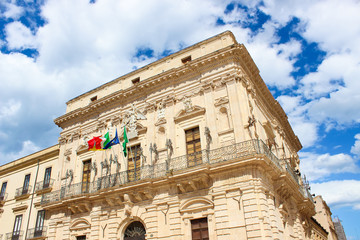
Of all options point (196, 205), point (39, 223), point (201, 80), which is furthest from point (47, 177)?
point (201, 80)

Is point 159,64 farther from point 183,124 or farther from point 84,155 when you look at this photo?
point 84,155

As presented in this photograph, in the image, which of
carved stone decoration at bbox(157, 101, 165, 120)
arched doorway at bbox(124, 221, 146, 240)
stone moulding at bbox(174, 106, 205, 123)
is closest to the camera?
arched doorway at bbox(124, 221, 146, 240)

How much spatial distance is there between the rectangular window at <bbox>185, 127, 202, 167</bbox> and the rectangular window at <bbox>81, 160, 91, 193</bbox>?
6.77m

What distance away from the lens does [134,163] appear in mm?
16141

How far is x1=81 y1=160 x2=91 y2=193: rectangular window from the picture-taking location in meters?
17.7

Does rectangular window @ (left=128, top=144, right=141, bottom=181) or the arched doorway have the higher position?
rectangular window @ (left=128, top=144, right=141, bottom=181)

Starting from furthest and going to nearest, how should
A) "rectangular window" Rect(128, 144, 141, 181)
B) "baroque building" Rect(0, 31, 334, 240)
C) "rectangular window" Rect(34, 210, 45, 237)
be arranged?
1. "rectangular window" Rect(34, 210, 45, 237)
2. "rectangular window" Rect(128, 144, 141, 181)
3. "baroque building" Rect(0, 31, 334, 240)

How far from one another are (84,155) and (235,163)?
10.4 meters

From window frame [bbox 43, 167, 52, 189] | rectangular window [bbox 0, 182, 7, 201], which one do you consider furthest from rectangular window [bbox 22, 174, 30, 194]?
rectangular window [bbox 0, 182, 7, 201]

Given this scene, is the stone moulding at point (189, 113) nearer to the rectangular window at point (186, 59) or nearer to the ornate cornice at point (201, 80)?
the ornate cornice at point (201, 80)

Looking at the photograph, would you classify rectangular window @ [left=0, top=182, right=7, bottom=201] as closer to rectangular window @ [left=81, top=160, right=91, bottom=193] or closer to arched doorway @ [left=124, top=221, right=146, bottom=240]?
rectangular window @ [left=81, top=160, right=91, bottom=193]

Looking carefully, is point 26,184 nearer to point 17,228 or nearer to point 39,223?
point 17,228

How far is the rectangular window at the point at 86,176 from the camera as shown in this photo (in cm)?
1769

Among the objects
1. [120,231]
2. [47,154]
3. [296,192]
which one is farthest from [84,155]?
[296,192]
